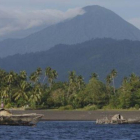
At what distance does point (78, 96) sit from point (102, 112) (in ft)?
97.6

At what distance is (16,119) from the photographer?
116188mm

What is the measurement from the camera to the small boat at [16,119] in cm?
11450

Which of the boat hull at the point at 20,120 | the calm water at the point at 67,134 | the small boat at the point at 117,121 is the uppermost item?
the boat hull at the point at 20,120

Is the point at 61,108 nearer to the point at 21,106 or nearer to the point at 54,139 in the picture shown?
the point at 21,106

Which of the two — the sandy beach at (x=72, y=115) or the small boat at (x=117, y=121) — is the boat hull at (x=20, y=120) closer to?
the small boat at (x=117, y=121)

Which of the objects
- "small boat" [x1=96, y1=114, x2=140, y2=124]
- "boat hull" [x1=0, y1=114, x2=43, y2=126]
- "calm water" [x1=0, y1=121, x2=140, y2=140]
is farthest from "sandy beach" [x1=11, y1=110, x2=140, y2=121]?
"calm water" [x1=0, y1=121, x2=140, y2=140]

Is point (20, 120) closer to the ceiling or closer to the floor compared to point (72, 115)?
closer to the floor

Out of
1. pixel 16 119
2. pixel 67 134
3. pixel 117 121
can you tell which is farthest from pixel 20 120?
pixel 117 121

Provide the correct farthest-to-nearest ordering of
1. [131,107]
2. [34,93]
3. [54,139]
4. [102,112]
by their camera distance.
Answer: [34,93]
[131,107]
[102,112]
[54,139]

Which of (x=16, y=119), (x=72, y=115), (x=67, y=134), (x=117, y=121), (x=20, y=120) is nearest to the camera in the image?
(x=67, y=134)

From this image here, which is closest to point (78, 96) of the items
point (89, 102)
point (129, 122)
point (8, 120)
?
point (89, 102)

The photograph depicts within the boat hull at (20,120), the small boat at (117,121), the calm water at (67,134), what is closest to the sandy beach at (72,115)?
the small boat at (117,121)

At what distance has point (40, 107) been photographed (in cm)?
19050

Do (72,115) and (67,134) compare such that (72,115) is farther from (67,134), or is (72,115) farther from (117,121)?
(67,134)
